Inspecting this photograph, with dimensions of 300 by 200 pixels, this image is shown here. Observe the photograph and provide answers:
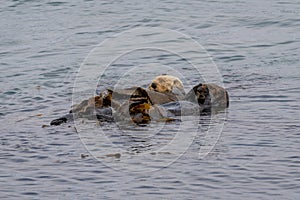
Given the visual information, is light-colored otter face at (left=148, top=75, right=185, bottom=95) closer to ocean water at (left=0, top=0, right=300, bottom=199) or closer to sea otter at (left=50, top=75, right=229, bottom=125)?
sea otter at (left=50, top=75, right=229, bottom=125)

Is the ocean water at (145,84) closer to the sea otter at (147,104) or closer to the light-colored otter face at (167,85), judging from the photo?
the sea otter at (147,104)

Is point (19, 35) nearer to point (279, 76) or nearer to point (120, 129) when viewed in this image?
point (279, 76)

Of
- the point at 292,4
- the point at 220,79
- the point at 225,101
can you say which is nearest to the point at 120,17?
the point at 292,4

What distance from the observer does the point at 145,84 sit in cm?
1079

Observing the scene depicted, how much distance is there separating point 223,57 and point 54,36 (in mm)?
4755

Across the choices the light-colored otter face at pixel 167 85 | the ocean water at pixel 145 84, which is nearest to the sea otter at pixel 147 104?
the light-colored otter face at pixel 167 85

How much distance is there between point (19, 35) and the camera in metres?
16.0

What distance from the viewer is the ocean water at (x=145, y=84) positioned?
19.5 ft

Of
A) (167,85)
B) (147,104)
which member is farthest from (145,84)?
(147,104)

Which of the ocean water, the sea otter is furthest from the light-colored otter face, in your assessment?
the ocean water

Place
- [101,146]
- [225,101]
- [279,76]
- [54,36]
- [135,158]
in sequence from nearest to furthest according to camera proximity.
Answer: [135,158]
[101,146]
[225,101]
[279,76]
[54,36]

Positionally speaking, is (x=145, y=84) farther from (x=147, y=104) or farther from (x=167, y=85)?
(x=147, y=104)

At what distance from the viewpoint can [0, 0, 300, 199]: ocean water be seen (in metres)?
5.94

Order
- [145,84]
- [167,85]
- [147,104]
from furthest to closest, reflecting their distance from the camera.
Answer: [145,84], [167,85], [147,104]
